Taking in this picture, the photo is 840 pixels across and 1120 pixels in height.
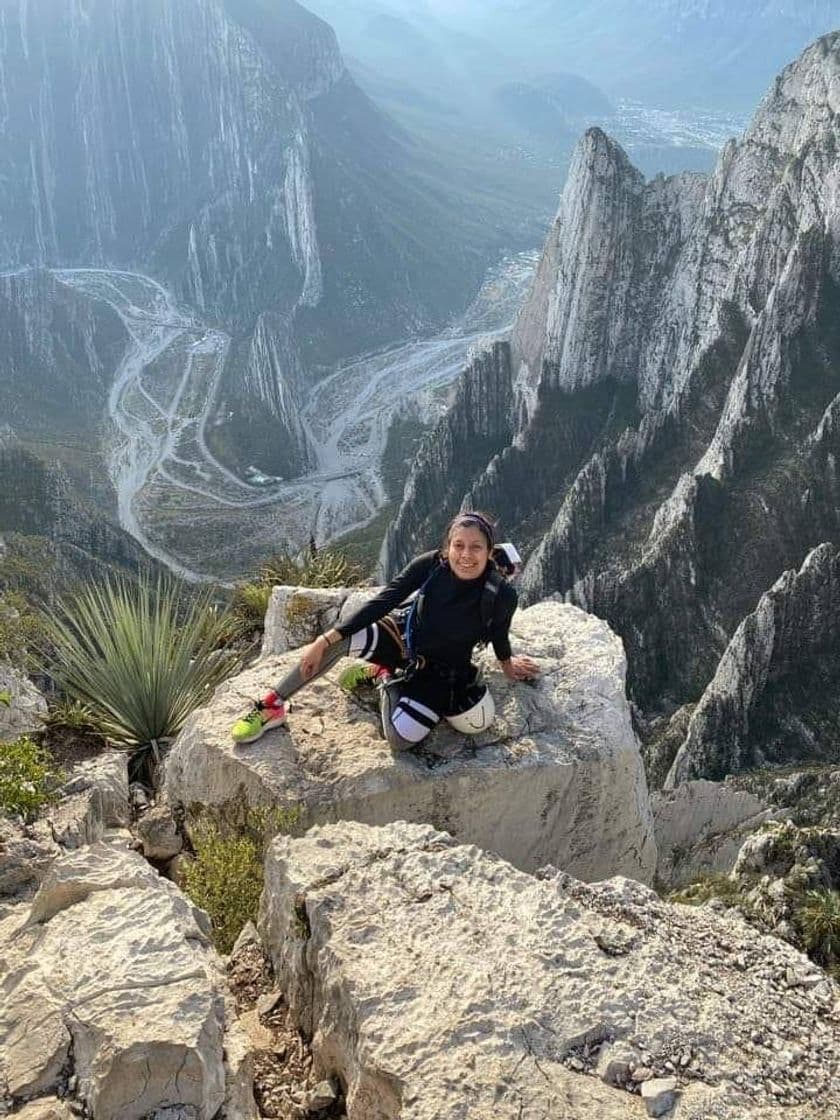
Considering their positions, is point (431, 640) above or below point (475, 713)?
above

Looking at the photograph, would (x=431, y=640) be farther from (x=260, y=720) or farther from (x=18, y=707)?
(x=18, y=707)

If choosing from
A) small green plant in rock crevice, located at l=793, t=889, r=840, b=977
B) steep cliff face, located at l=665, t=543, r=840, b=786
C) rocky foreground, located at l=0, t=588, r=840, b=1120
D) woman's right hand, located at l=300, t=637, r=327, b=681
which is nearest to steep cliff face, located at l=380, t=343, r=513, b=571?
steep cliff face, located at l=665, t=543, r=840, b=786

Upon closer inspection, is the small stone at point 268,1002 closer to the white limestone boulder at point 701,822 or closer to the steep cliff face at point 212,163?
the white limestone boulder at point 701,822

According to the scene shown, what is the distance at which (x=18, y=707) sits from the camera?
6.75 m

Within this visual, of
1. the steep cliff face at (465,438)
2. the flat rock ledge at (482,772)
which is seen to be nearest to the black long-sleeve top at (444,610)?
the flat rock ledge at (482,772)

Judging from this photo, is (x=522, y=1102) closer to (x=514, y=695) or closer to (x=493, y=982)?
(x=493, y=982)

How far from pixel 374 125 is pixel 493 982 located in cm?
18691

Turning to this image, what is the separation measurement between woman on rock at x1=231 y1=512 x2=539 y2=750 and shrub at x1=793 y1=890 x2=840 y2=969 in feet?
9.85

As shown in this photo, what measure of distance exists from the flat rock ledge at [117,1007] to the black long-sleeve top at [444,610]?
2.10 meters

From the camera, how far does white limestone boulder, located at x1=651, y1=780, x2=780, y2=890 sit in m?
19.2

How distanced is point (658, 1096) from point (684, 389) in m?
49.9

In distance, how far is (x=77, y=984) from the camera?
10.6ft

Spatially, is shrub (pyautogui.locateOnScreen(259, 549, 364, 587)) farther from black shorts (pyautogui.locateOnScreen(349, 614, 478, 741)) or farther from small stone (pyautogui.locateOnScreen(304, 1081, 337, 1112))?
small stone (pyautogui.locateOnScreen(304, 1081, 337, 1112))

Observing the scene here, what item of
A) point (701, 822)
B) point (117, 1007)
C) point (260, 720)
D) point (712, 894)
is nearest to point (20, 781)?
point (260, 720)
